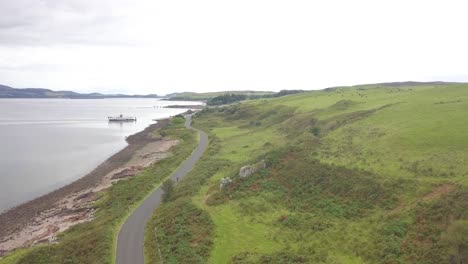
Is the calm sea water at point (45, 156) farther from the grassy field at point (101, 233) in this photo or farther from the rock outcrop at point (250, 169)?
the rock outcrop at point (250, 169)

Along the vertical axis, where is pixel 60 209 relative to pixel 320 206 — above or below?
below

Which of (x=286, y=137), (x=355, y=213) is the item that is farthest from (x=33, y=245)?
(x=286, y=137)

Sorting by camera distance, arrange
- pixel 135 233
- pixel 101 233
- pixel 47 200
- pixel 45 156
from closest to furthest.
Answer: pixel 101 233
pixel 135 233
pixel 47 200
pixel 45 156

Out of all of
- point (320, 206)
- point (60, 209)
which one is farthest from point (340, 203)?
point (60, 209)

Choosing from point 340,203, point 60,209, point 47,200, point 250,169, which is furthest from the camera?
point 47,200

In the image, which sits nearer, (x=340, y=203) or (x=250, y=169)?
(x=340, y=203)

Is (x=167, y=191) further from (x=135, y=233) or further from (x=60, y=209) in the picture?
(x=60, y=209)

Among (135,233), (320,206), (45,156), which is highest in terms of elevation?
(320,206)

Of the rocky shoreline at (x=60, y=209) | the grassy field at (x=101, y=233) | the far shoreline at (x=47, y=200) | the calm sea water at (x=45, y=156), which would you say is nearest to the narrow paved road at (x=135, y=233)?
the grassy field at (x=101, y=233)
